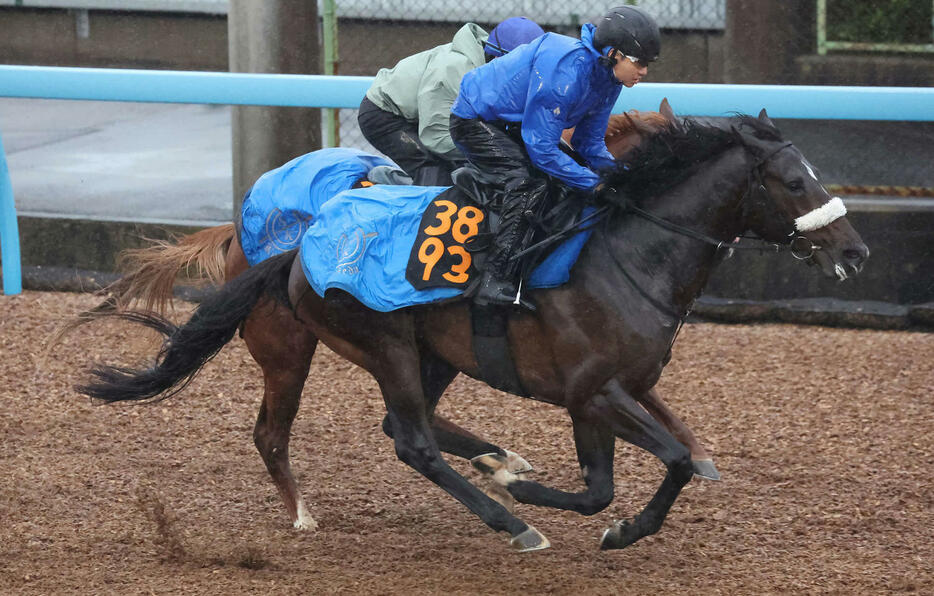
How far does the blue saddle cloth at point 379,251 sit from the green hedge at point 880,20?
19.5ft

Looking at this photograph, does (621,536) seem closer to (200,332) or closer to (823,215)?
(823,215)

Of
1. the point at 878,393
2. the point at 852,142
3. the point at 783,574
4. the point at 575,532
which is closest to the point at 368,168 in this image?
the point at 575,532

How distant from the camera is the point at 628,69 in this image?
13.1 feet

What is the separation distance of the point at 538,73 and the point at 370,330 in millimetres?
1071

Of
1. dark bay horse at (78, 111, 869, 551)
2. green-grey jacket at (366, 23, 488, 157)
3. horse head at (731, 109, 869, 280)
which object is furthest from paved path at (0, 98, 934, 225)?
horse head at (731, 109, 869, 280)

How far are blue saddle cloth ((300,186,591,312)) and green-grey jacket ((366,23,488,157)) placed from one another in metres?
0.56

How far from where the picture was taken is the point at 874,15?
955 centimetres

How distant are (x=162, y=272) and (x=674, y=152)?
2215 mm

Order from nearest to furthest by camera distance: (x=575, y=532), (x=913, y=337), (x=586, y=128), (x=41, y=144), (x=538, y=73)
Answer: (x=538, y=73) < (x=586, y=128) < (x=575, y=532) < (x=913, y=337) < (x=41, y=144)

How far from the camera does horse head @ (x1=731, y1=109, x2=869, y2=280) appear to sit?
3.94 meters

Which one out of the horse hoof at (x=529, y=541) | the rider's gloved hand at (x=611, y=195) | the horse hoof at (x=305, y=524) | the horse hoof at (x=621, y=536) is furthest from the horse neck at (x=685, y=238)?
the horse hoof at (x=305, y=524)

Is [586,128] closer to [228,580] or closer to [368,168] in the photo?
[368,168]

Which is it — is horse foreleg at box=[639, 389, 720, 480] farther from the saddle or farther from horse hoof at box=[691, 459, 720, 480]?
the saddle

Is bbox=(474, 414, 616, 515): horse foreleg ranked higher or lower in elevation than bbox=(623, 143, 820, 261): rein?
lower
